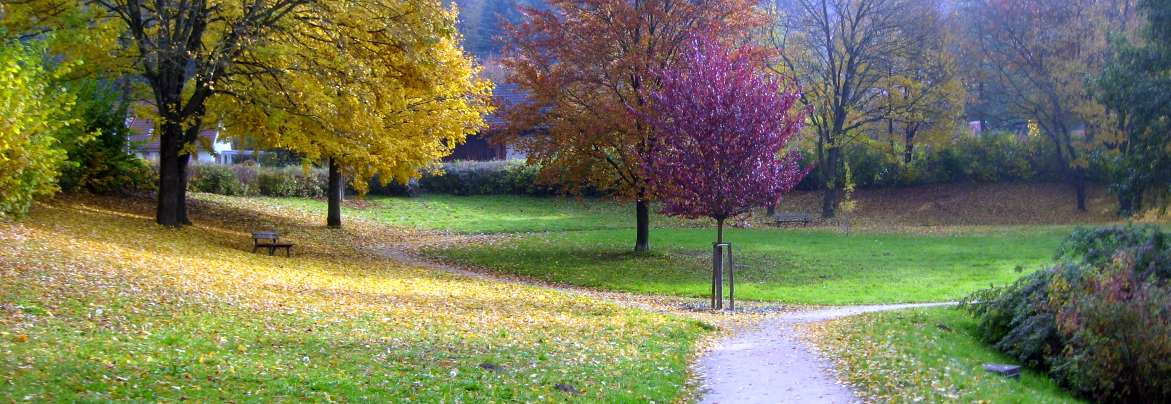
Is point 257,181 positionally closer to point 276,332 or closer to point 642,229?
point 642,229

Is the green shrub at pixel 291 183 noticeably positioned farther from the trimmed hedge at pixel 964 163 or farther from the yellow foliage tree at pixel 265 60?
the trimmed hedge at pixel 964 163

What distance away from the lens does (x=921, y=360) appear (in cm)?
1173

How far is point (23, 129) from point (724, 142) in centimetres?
1268

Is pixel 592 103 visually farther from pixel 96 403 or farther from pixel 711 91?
pixel 96 403

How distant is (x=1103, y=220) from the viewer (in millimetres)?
38844

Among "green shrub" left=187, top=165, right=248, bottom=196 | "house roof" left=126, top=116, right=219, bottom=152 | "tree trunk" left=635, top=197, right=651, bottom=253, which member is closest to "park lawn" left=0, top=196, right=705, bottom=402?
"house roof" left=126, top=116, right=219, bottom=152

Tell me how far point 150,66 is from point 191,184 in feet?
59.2

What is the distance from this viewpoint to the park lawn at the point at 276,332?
27.4 ft

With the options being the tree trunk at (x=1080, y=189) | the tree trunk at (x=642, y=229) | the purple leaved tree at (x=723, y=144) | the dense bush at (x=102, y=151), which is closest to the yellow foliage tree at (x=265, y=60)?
the dense bush at (x=102, y=151)

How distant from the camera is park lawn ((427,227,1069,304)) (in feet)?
71.4

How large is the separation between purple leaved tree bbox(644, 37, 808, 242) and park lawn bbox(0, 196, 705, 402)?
3.04 meters

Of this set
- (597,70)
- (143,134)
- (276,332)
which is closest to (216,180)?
(143,134)

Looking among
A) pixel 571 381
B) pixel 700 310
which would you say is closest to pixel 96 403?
pixel 571 381

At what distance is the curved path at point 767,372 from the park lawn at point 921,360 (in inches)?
12.1
